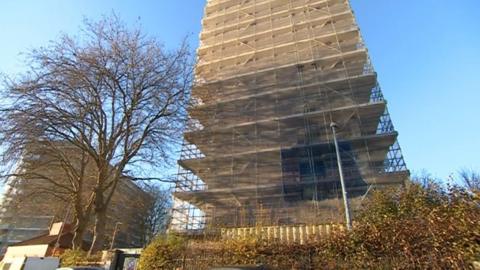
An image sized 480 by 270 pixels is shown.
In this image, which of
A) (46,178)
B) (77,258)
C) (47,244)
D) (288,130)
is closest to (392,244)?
(77,258)

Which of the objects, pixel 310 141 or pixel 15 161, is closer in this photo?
pixel 15 161

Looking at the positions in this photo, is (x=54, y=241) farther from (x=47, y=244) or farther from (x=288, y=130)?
(x=288, y=130)

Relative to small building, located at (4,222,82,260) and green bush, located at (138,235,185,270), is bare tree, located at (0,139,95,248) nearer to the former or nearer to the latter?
green bush, located at (138,235,185,270)

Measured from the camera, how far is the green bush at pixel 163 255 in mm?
9338

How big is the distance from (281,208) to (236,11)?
68.2 feet

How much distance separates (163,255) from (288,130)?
494 inches

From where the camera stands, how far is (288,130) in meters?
19.9

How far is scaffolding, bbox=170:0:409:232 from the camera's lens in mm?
16688

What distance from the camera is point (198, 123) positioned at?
1781 cm

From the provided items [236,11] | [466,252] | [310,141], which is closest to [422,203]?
[466,252]

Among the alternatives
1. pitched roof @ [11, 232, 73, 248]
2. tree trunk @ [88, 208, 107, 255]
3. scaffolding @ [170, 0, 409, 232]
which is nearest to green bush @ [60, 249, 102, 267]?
tree trunk @ [88, 208, 107, 255]

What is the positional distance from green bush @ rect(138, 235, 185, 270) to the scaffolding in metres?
4.93

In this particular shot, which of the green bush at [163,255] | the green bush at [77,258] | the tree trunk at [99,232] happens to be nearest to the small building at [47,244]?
the tree trunk at [99,232]

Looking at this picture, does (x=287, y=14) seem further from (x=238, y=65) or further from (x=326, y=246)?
(x=326, y=246)
